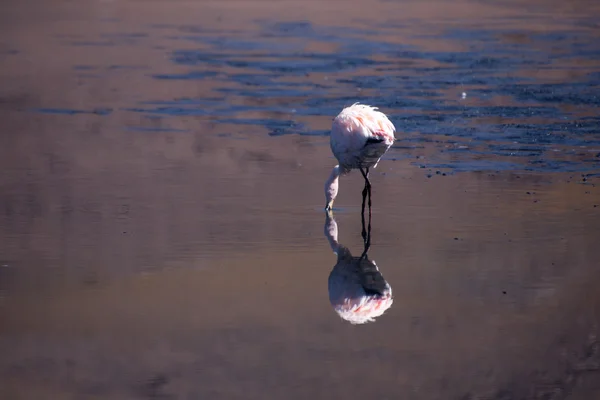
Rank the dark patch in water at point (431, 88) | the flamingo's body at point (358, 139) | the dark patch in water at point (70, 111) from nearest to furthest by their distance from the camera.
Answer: the flamingo's body at point (358, 139) < the dark patch in water at point (431, 88) < the dark patch in water at point (70, 111)

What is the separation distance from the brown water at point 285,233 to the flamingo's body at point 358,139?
352mm

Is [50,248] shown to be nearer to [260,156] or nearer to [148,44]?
[260,156]

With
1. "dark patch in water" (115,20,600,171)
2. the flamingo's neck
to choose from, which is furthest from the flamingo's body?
"dark patch in water" (115,20,600,171)

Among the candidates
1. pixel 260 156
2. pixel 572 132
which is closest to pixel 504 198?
pixel 260 156

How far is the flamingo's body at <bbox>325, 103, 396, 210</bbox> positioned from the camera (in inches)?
392

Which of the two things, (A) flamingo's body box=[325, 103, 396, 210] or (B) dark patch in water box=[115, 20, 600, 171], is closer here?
(A) flamingo's body box=[325, 103, 396, 210]

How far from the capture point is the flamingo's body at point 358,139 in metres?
9.95

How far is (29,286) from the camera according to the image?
25.5 feet

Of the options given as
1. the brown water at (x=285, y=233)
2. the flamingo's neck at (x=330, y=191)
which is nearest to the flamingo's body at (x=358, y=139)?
the flamingo's neck at (x=330, y=191)

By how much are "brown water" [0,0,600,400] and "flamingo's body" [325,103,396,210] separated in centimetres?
35

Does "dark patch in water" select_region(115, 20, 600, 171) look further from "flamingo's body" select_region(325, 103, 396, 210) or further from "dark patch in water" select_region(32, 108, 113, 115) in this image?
"flamingo's body" select_region(325, 103, 396, 210)

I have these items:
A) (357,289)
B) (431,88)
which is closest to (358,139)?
(357,289)

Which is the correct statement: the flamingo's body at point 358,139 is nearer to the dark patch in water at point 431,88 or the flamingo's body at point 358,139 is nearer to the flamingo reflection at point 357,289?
the flamingo reflection at point 357,289

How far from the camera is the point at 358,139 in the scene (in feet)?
32.9
